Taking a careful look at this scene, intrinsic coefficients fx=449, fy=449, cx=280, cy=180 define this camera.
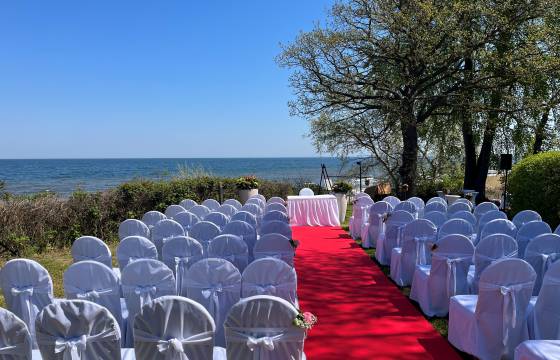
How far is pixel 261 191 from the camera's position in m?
14.7

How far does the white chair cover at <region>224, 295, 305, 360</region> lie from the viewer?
9.21 ft

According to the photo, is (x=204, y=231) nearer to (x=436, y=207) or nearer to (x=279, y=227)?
(x=279, y=227)

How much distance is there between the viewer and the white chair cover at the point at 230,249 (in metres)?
5.14

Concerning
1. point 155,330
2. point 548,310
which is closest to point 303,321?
point 155,330

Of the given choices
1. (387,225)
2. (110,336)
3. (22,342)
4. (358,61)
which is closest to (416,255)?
(387,225)

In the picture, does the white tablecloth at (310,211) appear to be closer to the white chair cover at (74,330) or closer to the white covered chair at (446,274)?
the white covered chair at (446,274)

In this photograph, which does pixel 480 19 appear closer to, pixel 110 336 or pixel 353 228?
pixel 353 228

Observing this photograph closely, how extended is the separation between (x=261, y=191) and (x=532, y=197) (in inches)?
309

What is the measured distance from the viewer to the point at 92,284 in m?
3.88

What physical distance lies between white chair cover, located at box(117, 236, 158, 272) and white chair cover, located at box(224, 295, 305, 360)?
2.41m

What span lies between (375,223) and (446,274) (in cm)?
357

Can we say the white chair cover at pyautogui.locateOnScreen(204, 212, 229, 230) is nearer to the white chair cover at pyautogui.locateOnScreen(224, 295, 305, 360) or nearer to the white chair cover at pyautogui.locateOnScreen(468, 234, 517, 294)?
the white chair cover at pyautogui.locateOnScreen(468, 234, 517, 294)

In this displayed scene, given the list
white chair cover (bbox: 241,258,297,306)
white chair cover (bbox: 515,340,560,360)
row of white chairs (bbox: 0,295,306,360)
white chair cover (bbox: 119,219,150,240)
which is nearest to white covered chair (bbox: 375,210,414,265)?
→ white chair cover (bbox: 241,258,297,306)

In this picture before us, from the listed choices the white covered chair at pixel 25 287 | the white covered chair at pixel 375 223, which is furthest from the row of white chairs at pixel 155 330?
the white covered chair at pixel 375 223
